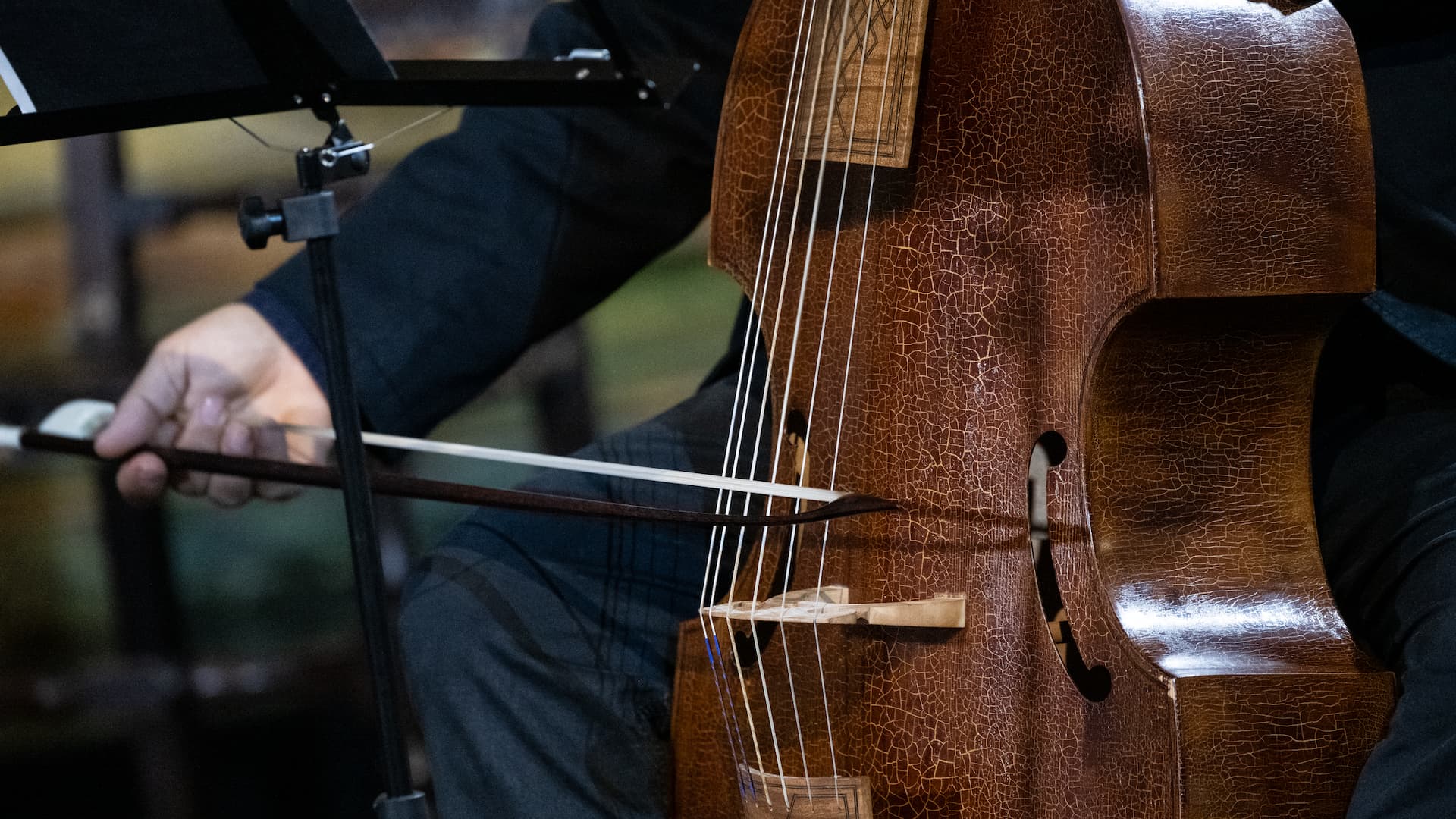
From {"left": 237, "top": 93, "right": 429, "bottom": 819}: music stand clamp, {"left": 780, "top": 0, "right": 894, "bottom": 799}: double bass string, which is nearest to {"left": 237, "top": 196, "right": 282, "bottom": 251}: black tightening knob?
{"left": 237, "top": 93, "right": 429, "bottom": 819}: music stand clamp

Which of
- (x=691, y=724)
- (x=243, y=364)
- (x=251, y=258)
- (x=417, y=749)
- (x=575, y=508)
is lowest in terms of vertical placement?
(x=417, y=749)

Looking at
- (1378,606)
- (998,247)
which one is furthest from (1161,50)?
(1378,606)

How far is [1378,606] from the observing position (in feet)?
2.02

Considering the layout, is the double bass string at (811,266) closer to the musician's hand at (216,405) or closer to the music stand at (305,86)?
the music stand at (305,86)

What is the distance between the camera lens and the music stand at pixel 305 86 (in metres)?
0.58

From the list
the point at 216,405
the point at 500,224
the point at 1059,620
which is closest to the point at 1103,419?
the point at 1059,620

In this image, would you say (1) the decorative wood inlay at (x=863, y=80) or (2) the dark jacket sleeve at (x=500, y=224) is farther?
(2) the dark jacket sleeve at (x=500, y=224)

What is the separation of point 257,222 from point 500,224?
0.35 metres

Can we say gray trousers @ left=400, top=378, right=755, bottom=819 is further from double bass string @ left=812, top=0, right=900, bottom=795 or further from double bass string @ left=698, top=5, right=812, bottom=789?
double bass string @ left=812, top=0, right=900, bottom=795

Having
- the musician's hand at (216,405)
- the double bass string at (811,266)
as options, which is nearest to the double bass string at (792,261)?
the double bass string at (811,266)

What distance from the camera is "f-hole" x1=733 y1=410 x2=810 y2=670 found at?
2.09 feet

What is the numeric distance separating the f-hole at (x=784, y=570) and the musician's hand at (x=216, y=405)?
1.32 ft

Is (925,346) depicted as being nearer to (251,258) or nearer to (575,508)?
(575,508)

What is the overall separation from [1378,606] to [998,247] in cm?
26
